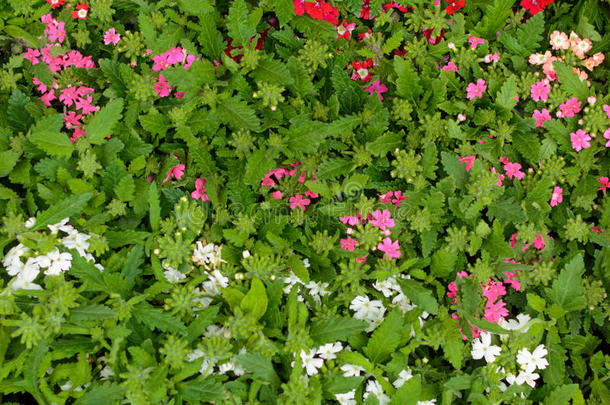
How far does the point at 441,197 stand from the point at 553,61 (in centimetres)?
110

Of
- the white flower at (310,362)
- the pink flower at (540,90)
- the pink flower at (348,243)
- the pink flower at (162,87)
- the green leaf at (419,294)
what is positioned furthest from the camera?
the pink flower at (540,90)

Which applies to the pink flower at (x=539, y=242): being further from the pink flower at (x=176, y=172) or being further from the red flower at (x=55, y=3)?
the red flower at (x=55, y=3)

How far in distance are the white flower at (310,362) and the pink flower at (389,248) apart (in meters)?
0.64

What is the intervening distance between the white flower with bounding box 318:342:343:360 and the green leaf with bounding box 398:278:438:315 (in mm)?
452

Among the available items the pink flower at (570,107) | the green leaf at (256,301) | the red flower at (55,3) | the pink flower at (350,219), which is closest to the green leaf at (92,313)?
the green leaf at (256,301)

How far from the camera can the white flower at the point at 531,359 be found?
2.57 meters

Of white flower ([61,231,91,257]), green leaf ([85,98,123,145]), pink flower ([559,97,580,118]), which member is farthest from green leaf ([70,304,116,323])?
pink flower ([559,97,580,118])

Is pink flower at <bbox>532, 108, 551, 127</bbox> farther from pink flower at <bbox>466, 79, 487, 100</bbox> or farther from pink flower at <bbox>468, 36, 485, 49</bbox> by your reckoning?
pink flower at <bbox>468, 36, 485, 49</bbox>

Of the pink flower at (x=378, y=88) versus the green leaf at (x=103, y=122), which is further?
the pink flower at (x=378, y=88)

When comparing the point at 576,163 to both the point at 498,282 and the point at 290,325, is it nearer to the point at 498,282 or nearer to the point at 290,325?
the point at 498,282

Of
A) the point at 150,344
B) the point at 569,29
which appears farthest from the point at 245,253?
the point at 569,29

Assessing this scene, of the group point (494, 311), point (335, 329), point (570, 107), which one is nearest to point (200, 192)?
point (335, 329)

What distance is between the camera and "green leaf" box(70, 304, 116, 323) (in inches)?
92.0

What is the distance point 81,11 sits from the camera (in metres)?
2.81
